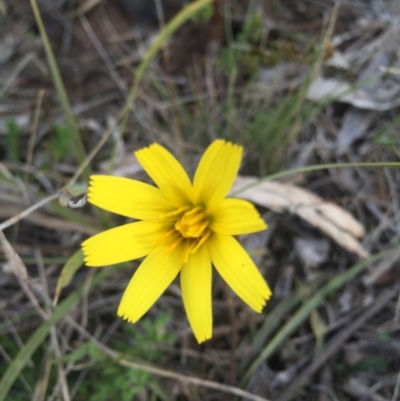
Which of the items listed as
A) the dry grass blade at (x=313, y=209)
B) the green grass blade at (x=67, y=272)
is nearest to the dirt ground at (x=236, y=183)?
the dry grass blade at (x=313, y=209)

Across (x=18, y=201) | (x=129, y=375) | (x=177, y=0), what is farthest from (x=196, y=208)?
(x=177, y=0)

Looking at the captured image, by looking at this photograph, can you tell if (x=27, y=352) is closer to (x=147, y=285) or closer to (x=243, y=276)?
(x=147, y=285)

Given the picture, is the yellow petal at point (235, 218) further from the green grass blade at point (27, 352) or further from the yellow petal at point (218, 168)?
the green grass blade at point (27, 352)

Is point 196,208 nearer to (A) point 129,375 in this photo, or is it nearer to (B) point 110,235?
(B) point 110,235

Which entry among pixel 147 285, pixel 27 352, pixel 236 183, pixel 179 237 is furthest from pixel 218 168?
pixel 27 352

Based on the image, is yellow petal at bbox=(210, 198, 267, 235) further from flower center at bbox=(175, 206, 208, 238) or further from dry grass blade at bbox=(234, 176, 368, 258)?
dry grass blade at bbox=(234, 176, 368, 258)
